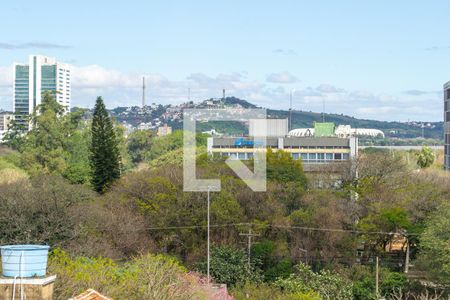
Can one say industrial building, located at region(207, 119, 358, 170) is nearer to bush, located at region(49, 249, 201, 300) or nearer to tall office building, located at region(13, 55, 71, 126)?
bush, located at region(49, 249, 201, 300)

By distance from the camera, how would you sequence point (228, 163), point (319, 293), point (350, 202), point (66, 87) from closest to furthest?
1. point (319, 293)
2. point (350, 202)
3. point (228, 163)
4. point (66, 87)

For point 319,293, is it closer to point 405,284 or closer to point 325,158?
point 405,284

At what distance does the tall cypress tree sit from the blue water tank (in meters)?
30.4

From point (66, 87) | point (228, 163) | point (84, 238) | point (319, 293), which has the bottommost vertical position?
point (319, 293)

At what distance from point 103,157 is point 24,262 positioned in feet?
102

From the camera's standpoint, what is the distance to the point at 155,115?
147 m

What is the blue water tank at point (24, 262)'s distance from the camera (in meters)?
9.68

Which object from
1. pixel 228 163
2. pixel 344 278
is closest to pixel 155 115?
pixel 228 163

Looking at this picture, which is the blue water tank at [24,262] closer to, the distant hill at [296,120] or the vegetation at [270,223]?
the vegetation at [270,223]

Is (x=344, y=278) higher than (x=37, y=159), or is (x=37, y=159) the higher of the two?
(x=37, y=159)

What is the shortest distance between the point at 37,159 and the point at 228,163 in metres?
16.0

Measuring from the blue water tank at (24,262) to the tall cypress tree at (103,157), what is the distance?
30.4 meters

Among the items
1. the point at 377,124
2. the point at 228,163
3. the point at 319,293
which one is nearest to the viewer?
the point at 319,293

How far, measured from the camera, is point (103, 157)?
4069cm
